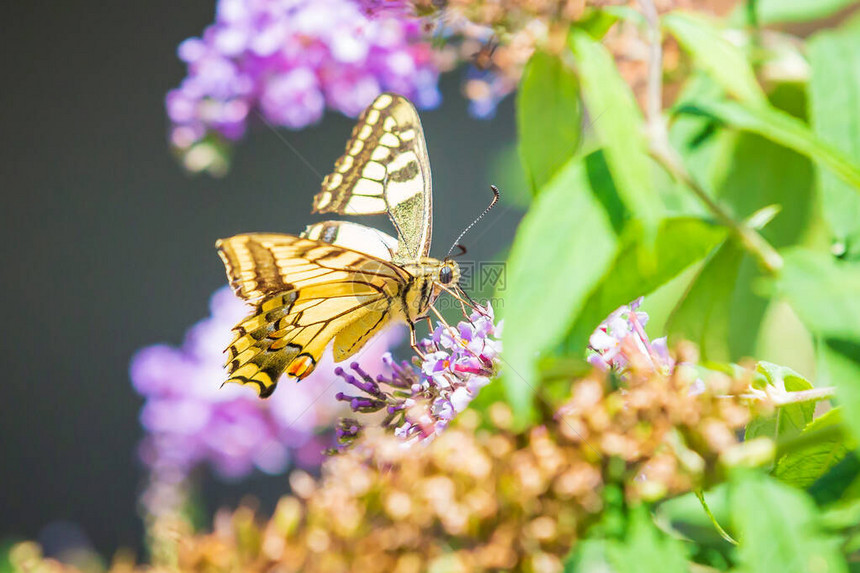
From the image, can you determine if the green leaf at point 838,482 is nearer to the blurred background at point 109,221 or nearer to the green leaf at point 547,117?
the green leaf at point 547,117

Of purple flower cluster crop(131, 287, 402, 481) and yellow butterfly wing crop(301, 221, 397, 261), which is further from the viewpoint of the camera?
Answer: purple flower cluster crop(131, 287, 402, 481)

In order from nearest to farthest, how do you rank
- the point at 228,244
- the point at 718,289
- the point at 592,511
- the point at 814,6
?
the point at 592,511 < the point at 718,289 < the point at 228,244 < the point at 814,6

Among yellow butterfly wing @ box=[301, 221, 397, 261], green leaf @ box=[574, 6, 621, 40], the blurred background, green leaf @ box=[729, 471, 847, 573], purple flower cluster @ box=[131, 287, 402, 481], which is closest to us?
green leaf @ box=[729, 471, 847, 573]

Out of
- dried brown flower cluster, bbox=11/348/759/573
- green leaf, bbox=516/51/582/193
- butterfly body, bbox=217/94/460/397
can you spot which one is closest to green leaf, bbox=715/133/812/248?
green leaf, bbox=516/51/582/193

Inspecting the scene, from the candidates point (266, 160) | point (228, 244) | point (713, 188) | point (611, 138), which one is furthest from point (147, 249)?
point (611, 138)

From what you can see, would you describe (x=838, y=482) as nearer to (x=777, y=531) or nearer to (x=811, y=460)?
(x=811, y=460)

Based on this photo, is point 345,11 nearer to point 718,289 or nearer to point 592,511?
point 718,289

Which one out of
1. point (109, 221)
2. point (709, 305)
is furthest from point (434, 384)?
point (109, 221)

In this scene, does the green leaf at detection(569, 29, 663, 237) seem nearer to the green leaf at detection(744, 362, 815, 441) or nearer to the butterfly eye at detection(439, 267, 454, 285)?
the green leaf at detection(744, 362, 815, 441)
